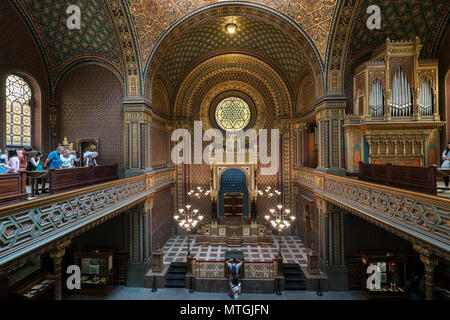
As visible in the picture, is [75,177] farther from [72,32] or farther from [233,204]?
[233,204]

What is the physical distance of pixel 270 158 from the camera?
15.2 metres

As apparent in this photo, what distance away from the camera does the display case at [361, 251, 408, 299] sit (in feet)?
29.7

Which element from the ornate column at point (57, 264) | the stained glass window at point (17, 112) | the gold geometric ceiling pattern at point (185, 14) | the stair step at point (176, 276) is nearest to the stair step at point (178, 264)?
the stair step at point (176, 276)

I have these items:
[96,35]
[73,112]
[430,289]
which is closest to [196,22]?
[96,35]

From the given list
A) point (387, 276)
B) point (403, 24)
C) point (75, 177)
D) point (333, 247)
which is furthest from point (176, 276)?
point (403, 24)

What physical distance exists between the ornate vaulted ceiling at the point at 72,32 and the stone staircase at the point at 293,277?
1231 cm

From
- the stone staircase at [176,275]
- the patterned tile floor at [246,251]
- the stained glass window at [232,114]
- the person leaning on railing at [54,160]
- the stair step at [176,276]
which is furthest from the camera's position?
the stained glass window at [232,114]

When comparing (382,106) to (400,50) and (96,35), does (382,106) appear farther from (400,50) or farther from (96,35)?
(96,35)

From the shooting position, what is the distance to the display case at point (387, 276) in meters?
9.04

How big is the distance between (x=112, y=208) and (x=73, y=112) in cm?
662

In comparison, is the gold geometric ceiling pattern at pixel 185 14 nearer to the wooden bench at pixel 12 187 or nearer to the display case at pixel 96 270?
the wooden bench at pixel 12 187

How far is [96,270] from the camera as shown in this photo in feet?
32.5

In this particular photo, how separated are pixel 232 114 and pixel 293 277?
10.4 m

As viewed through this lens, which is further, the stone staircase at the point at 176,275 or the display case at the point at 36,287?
the stone staircase at the point at 176,275
